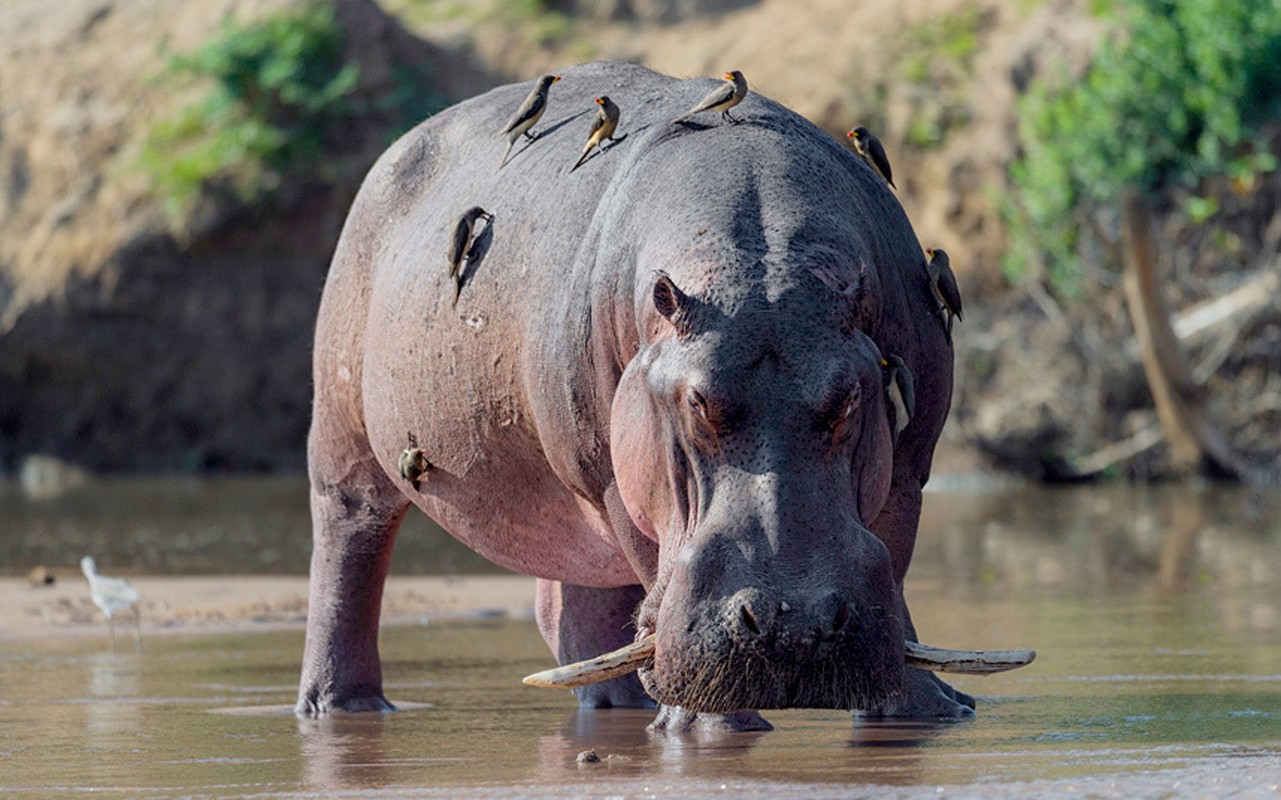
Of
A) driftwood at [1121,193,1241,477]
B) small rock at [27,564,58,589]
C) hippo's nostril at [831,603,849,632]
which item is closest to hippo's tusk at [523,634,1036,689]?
hippo's nostril at [831,603,849,632]

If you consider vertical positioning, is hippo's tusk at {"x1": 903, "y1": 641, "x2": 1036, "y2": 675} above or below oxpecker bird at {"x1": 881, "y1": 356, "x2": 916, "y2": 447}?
below

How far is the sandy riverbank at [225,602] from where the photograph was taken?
8.70 m

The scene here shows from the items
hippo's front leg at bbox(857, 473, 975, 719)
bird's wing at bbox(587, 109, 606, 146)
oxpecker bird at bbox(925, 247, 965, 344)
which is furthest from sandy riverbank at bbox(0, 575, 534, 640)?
oxpecker bird at bbox(925, 247, 965, 344)

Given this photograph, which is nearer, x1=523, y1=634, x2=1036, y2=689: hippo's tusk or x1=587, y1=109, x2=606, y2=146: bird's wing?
x1=523, y1=634, x2=1036, y2=689: hippo's tusk

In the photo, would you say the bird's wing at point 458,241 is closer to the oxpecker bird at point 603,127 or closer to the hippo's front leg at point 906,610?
the oxpecker bird at point 603,127

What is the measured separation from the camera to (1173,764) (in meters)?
4.36

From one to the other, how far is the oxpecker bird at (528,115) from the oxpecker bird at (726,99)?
834 millimetres

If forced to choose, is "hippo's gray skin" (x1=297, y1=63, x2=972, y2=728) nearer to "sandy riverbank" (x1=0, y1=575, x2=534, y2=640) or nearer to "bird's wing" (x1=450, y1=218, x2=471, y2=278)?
"bird's wing" (x1=450, y1=218, x2=471, y2=278)

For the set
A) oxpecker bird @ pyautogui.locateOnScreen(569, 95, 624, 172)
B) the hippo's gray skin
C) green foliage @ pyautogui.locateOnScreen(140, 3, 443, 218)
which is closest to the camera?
the hippo's gray skin

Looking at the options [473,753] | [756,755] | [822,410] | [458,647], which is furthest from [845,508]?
[458,647]

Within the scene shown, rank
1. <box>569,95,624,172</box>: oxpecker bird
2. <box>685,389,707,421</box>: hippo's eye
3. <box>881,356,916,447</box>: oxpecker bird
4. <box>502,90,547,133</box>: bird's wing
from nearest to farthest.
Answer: <box>685,389,707,421</box>: hippo's eye < <box>881,356,916,447</box>: oxpecker bird < <box>569,95,624,172</box>: oxpecker bird < <box>502,90,547,133</box>: bird's wing

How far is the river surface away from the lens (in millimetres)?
4363

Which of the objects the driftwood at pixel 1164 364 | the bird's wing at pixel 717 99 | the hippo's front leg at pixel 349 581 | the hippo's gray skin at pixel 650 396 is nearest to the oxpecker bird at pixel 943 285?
the hippo's gray skin at pixel 650 396

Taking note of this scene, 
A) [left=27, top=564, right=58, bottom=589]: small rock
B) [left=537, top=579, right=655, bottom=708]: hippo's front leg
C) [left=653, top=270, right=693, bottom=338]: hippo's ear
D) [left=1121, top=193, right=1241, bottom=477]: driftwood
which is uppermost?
[left=1121, top=193, right=1241, bottom=477]: driftwood
